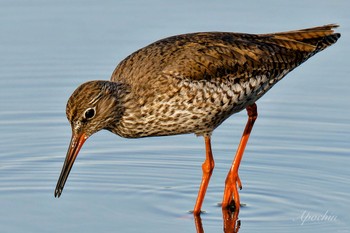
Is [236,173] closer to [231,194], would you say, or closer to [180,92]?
[231,194]

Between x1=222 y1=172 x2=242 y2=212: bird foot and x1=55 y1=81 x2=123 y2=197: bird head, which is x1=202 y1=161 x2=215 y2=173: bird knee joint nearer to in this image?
x1=222 y1=172 x2=242 y2=212: bird foot

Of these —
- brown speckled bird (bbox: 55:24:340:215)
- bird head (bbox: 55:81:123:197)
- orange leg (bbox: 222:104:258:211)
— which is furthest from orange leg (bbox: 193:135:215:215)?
bird head (bbox: 55:81:123:197)

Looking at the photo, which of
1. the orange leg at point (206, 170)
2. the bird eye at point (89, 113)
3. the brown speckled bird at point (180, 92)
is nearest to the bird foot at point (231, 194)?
the brown speckled bird at point (180, 92)

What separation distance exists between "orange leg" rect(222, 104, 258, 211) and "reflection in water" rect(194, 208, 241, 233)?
0.13m

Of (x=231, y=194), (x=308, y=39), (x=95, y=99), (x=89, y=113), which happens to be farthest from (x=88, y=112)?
(x=308, y=39)

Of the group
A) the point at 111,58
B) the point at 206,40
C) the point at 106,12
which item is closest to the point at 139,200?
the point at 206,40

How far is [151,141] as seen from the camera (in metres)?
18.9

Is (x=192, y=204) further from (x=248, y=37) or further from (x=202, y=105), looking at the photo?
(x=248, y=37)

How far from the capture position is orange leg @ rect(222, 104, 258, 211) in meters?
16.6

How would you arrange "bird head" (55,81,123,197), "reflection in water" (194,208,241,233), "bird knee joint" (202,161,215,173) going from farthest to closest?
1. "bird knee joint" (202,161,215,173)
2. "reflection in water" (194,208,241,233)
3. "bird head" (55,81,123,197)

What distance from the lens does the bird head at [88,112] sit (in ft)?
51.2

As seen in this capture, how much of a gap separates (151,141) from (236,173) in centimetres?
228

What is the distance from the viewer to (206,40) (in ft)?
54.9

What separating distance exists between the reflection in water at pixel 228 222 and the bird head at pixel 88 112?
172 cm
